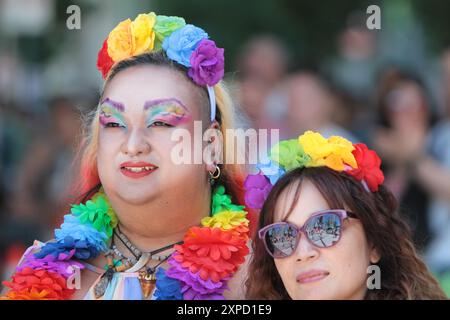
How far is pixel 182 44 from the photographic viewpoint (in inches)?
109

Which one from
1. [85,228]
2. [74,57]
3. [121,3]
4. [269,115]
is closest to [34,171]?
[74,57]

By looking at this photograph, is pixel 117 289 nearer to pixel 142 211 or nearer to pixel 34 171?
pixel 142 211

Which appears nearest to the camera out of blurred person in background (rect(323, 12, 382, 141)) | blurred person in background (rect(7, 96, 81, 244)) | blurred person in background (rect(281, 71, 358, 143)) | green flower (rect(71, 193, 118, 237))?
green flower (rect(71, 193, 118, 237))

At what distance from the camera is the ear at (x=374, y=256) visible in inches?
107

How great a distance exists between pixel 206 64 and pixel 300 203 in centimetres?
51

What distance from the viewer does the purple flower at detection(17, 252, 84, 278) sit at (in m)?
2.77

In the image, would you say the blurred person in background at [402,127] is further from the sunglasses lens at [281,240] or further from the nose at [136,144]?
the nose at [136,144]

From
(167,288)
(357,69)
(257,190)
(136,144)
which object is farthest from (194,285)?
(357,69)

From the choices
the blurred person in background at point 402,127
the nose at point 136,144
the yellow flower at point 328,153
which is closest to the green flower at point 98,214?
the nose at point 136,144

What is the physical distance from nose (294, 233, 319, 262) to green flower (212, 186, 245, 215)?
1.01 feet

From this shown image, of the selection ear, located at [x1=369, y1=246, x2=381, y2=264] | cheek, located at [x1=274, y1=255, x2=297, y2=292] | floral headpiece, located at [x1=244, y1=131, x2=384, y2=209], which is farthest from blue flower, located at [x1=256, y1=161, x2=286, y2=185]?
ear, located at [x1=369, y1=246, x2=381, y2=264]

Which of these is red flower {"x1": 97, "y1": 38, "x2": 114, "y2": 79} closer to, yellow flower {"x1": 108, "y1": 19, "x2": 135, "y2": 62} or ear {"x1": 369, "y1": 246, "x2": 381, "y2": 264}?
yellow flower {"x1": 108, "y1": 19, "x2": 135, "y2": 62}

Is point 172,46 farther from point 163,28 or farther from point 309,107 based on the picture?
point 309,107

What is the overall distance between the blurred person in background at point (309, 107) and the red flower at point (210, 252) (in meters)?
1.18
